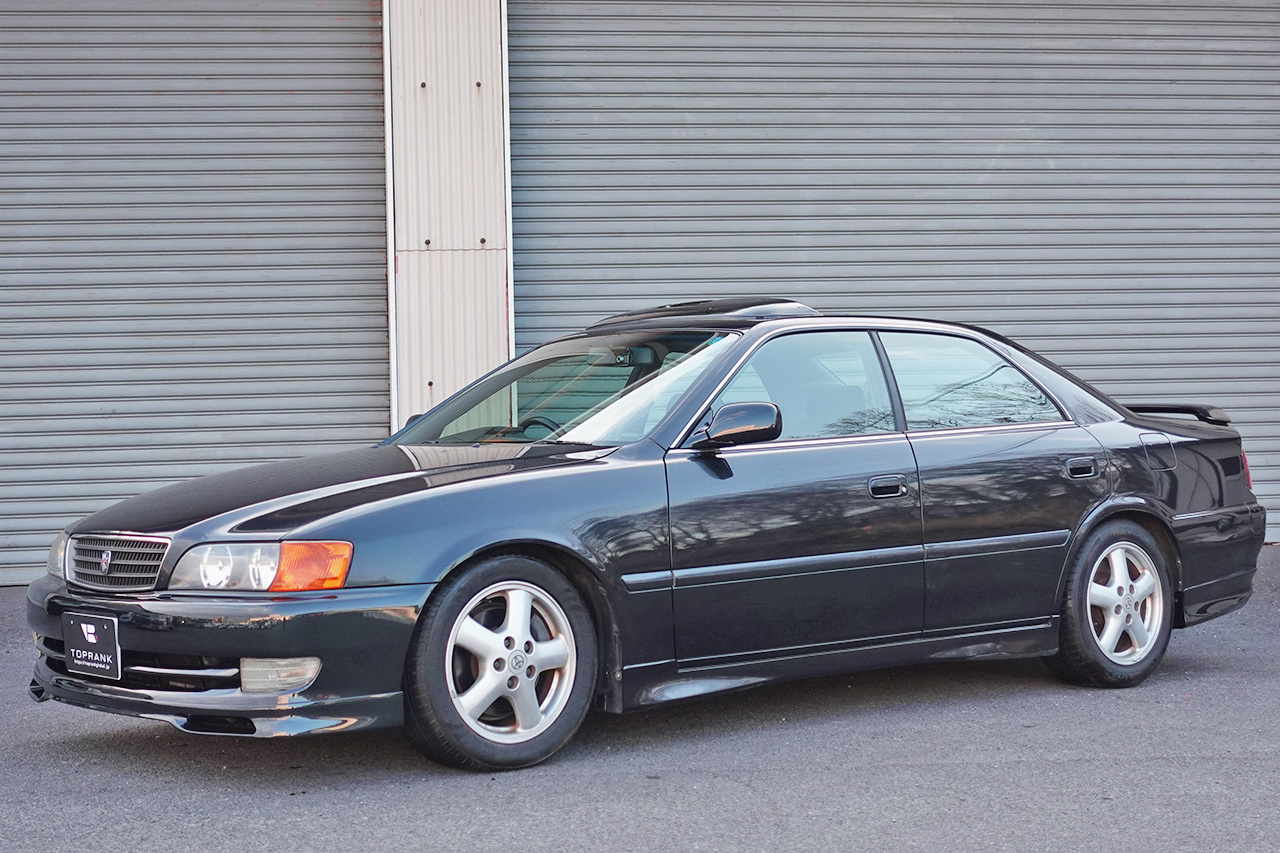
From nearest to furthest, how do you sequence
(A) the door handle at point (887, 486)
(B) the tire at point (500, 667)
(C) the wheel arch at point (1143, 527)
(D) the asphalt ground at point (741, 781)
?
(D) the asphalt ground at point (741, 781)
(B) the tire at point (500, 667)
(A) the door handle at point (887, 486)
(C) the wheel arch at point (1143, 527)

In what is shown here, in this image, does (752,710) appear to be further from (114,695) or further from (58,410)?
(58,410)

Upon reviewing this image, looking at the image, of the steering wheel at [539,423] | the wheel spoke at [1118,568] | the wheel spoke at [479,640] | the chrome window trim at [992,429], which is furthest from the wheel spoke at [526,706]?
the wheel spoke at [1118,568]

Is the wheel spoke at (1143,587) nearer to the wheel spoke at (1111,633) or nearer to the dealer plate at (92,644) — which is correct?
the wheel spoke at (1111,633)

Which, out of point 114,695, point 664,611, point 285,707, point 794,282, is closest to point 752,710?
point 664,611

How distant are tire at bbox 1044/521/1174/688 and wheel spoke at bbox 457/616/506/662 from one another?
2.29 m

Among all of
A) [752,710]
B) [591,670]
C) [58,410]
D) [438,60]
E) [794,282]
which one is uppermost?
[438,60]

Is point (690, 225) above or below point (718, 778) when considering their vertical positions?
above

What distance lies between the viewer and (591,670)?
4.15 m

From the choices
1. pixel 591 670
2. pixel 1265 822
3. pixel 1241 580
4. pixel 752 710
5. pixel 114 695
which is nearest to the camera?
pixel 1265 822

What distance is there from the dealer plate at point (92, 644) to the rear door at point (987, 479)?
2.61 meters

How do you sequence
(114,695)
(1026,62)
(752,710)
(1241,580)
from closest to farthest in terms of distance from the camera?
(114,695) → (752,710) → (1241,580) → (1026,62)

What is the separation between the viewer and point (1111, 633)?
17.2ft

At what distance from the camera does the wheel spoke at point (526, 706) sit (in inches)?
158

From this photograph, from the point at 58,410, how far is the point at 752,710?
5564 millimetres
